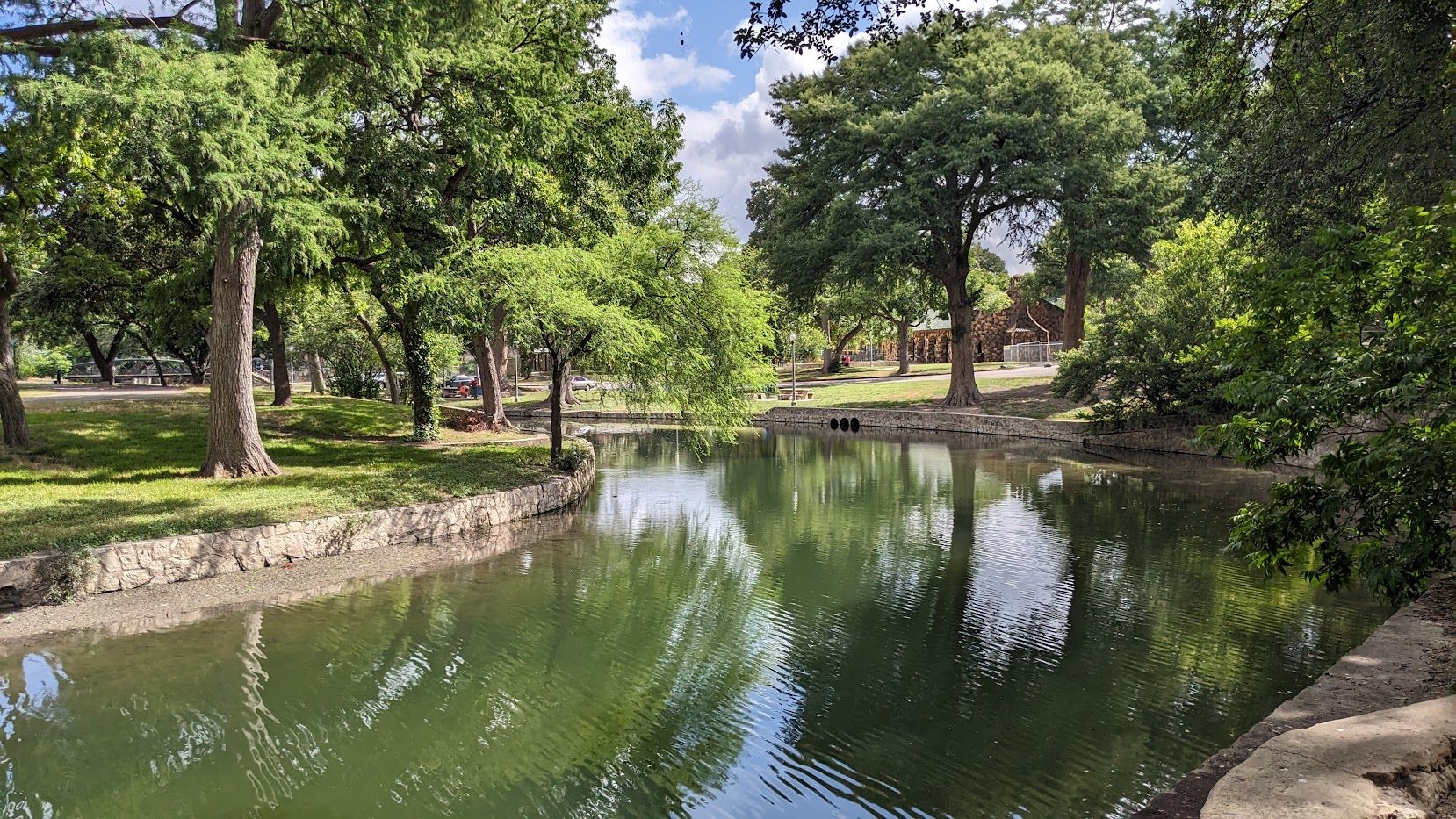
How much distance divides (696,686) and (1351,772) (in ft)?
17.0

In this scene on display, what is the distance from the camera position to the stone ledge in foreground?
3947 millimetres

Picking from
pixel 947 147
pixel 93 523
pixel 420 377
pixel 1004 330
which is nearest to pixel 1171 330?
pixel 947 147

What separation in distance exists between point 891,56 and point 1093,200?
988 centimetres

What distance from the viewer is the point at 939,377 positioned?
48281 millimetres

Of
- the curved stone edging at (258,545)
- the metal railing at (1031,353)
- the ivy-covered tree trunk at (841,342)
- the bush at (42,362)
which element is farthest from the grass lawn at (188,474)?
the bush at (42,362)

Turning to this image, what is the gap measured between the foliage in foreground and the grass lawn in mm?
11888

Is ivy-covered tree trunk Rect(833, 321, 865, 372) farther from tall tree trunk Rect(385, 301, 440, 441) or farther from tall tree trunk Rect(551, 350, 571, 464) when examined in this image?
tall tree trunk Rect(551, 350, 571, 464)

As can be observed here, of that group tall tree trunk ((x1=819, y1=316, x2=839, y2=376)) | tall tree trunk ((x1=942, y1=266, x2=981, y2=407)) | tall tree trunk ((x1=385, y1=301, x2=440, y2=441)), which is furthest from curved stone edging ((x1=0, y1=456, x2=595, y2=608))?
tall tree trunk ((x1=819, y1=316, x2=839, y2=376))

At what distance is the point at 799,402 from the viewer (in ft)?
143

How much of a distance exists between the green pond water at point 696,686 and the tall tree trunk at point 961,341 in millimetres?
23115

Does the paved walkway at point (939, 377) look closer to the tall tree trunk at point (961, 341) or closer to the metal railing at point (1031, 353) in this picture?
the metal railing at point (1031, 353)

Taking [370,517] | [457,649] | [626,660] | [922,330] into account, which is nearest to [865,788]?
[626,660]

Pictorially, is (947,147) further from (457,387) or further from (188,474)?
(457,387)

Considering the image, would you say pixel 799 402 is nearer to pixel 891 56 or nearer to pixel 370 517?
pixel 891 56
